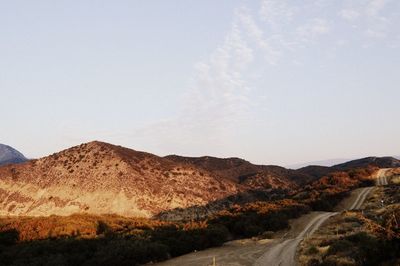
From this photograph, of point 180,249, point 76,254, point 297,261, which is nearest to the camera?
point 297,261

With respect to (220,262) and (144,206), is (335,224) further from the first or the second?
(144,206)

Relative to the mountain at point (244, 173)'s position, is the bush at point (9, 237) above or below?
below

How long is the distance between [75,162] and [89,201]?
10894 mm

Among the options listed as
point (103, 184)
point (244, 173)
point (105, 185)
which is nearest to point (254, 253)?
point (105, 185)

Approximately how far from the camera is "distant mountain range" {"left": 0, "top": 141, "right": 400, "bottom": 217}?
54219 millimetres

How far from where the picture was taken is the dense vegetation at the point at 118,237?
22.9 metres

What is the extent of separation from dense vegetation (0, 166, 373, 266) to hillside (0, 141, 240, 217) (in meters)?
16.5

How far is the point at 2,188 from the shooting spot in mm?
59000

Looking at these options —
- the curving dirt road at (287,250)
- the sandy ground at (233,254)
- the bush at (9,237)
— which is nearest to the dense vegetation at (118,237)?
the bush at (9,237)

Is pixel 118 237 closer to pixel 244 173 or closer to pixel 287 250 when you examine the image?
pixel 287 250

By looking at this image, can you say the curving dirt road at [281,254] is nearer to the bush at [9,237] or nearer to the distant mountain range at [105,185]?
the bush at [9,237]

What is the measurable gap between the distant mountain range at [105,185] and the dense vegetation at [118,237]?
1639cm

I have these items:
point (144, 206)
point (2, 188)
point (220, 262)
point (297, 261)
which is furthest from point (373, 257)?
point (2, 188)

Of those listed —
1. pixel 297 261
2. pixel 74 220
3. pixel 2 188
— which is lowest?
pixel 297 261
